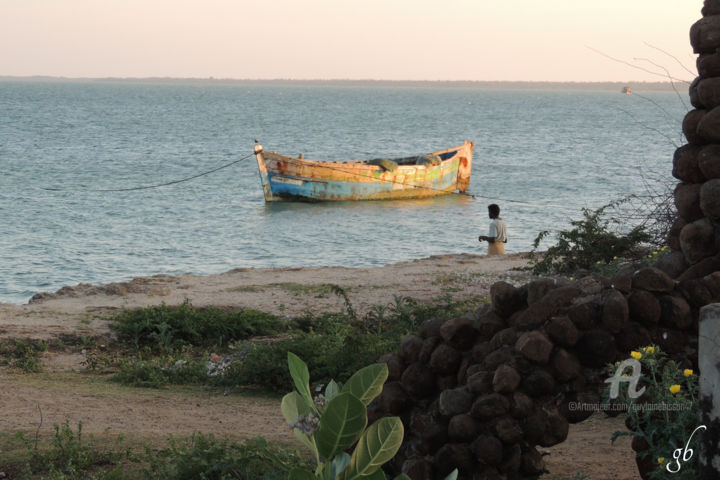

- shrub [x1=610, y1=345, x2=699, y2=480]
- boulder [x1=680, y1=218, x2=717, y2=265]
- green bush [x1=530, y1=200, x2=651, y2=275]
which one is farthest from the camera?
green bush [x1=530, y1=200, x2=651, y2=275]

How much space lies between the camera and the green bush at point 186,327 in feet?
28.3

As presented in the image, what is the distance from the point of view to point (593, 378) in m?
3.78

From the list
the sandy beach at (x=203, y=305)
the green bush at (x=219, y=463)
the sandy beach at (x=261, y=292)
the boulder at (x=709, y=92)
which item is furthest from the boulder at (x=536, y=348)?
the sandy beach at (x=261, y=292)

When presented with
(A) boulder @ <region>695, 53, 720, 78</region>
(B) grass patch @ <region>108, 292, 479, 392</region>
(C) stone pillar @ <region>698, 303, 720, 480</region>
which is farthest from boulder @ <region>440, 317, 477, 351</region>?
(B) grass patch @ <region>108, 292, 479, 392</region>

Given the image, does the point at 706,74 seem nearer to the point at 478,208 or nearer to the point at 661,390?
the point at 661,390

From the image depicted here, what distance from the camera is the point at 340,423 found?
2.59 meters

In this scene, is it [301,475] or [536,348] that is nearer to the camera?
[301,475]

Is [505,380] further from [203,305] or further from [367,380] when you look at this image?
[203,305]

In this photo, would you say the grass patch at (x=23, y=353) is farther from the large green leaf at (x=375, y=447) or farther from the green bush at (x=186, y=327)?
the large green leaf at (x=375, y=447)

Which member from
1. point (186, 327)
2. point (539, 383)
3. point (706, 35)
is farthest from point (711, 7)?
point (186, 327)

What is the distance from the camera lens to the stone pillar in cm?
312

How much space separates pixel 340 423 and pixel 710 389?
1.49 meters

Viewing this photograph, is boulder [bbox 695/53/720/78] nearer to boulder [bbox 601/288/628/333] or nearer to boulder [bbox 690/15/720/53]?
boulder [bbox 690/15/720/53]

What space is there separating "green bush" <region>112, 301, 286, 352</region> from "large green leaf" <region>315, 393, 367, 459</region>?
601 centimetres
